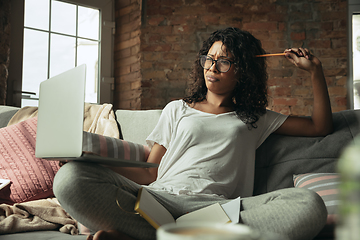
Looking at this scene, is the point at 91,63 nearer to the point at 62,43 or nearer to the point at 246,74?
the point at 62,43

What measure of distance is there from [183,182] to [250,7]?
2.33 m

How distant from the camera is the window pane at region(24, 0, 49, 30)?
2.99 m

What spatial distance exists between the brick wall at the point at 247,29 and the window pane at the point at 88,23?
425 mm

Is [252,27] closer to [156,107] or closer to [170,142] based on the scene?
[156,107]

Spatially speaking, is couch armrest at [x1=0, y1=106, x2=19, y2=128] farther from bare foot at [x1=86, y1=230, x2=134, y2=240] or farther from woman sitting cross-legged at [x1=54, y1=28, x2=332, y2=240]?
bare foot at [x1=86, y1=230, x2=134, y2=240]

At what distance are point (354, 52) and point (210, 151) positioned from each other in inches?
91.9

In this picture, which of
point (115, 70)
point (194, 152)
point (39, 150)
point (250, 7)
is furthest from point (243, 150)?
point (115, 70)

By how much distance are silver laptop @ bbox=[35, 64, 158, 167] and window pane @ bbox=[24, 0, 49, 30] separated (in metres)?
2.41

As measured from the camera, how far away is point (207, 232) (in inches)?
11.3

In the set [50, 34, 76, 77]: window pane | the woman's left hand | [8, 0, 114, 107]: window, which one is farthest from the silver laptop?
[50, 34, 76, 77]: window pane

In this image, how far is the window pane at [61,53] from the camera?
3.15m

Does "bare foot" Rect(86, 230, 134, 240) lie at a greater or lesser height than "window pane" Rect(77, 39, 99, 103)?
lesser

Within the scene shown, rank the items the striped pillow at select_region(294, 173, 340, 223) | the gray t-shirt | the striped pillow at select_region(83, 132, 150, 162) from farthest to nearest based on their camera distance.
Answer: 1. the striped pillow at select_region(83, 132, 150, 162)
2. the gray t-shirt
3. the striped pillow at select_region(294, 173, 340, 223)

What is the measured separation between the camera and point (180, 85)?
3135mm
